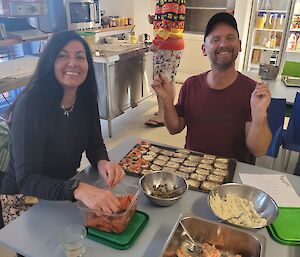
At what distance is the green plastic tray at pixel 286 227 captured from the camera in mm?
907

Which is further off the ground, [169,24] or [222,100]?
[169,24]

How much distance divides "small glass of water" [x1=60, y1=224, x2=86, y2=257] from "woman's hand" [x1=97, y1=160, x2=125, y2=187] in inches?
9.1

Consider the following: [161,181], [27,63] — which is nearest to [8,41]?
[27,63]

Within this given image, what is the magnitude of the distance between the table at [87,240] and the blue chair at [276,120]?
102 cm

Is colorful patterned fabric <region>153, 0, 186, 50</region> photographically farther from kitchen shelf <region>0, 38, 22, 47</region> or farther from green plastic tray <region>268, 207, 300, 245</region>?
green plastic tray <region>268, 207, 300, 245</region>

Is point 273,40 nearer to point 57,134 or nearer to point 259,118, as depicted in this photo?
point 259,118

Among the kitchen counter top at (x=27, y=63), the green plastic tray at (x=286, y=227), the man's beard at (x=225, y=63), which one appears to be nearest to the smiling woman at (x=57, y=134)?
the green plastic tray at (x=286, y=227)

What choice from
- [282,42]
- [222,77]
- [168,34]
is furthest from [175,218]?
[282,42]

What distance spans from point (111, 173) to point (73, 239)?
325 mm

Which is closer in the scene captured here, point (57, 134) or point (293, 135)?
point (57, 134)

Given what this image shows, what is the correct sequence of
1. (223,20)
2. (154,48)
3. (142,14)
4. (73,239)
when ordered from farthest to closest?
1. (142,14)
2. (154,48)
3. (223,20)
4. (73,239)

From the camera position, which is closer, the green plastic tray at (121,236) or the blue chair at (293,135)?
the green plastic tray at (121,236)

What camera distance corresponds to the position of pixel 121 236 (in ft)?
2.94

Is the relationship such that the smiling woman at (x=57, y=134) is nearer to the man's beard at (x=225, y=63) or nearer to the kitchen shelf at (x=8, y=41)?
the man's beard at (x=225, y=63)
